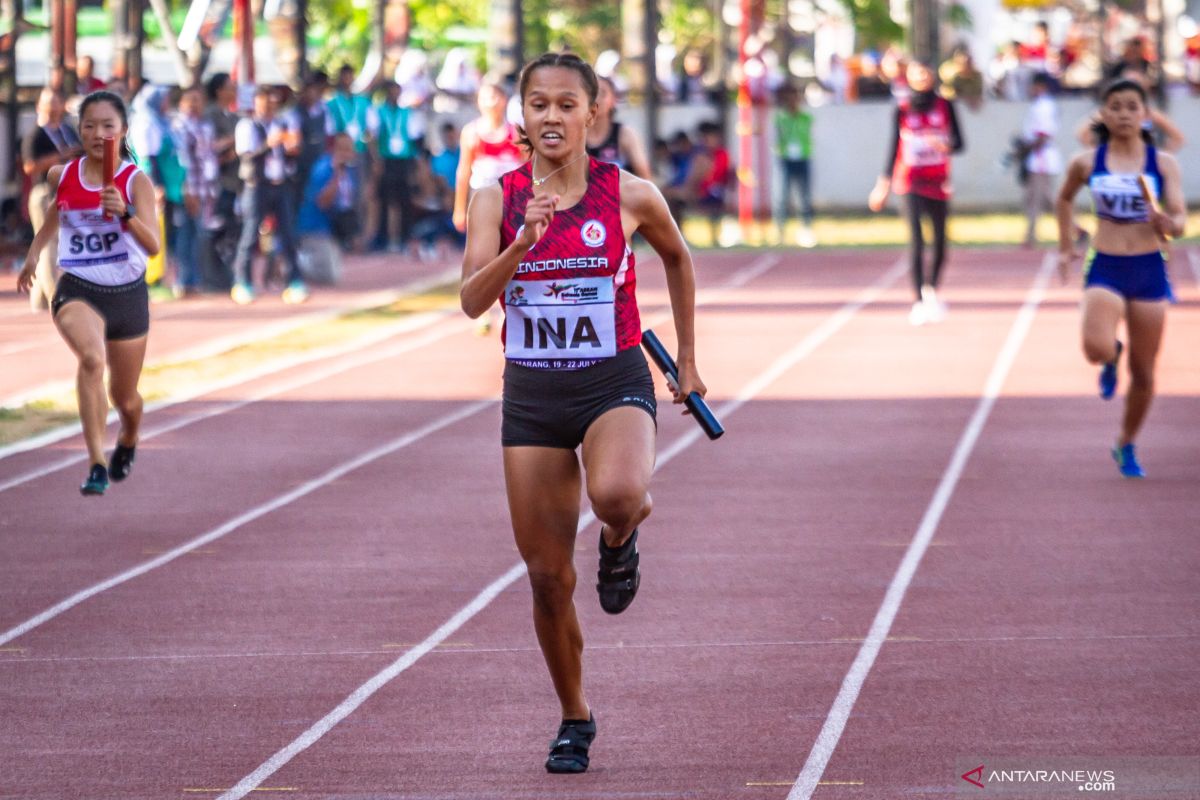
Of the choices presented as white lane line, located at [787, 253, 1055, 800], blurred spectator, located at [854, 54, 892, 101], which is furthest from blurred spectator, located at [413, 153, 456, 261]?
white lane line, located at [787, 253, 1055, 800]

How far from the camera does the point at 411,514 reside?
10227 millimetres

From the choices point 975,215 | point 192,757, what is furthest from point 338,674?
point 975,215

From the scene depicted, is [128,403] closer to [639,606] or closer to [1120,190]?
[639,606]

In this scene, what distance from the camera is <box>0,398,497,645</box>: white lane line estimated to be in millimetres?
8164

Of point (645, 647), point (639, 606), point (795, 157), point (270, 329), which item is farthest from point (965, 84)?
point (645, 647)

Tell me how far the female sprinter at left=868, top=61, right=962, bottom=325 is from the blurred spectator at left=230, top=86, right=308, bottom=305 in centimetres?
581

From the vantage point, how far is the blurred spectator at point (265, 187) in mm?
20609

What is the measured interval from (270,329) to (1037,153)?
11917mm

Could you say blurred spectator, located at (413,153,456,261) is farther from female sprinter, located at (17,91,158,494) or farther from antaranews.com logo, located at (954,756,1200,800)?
antaranews.com logo, located at (954,756,1200,800)

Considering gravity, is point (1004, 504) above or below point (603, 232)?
below

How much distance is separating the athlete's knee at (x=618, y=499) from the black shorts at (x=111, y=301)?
17.2 feet

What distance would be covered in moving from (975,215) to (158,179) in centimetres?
1555

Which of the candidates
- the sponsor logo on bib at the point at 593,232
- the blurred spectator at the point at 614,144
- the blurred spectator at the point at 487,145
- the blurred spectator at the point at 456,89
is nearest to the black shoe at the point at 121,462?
the blurred spectator at the point at 614,144

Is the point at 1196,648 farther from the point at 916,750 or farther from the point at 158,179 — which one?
the point at 158,179
